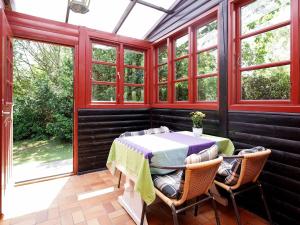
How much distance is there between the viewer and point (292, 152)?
1.93 meters

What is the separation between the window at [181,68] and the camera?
3.40 m

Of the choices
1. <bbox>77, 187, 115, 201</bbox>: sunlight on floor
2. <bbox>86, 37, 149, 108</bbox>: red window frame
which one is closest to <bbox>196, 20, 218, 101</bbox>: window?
<bbox>86, 37, 149, 108</bbox>: red window frame

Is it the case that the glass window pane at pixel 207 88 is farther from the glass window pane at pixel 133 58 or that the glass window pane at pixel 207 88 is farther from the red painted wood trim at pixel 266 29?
the glass window pane at pixel 133 58

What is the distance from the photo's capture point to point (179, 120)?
11.4 feet

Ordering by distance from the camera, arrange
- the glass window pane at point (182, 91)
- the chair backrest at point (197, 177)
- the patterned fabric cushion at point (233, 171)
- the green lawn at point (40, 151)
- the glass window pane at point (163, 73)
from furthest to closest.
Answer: the green lawn at point (40, 151)
the glass window pane at point (163, 73)
the glass window pane at point (182, 91)
the patterned fabric cushion at point (233, 171)
the chair backrest at point (197, 177)

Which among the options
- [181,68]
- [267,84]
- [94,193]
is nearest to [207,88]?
[181,68]

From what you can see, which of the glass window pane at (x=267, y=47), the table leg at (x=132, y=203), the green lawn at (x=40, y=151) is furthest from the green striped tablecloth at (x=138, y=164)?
the green lawn at (x=40, y=151)

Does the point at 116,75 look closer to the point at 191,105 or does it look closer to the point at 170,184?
the point at 191,105

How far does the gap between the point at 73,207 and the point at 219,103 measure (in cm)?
234

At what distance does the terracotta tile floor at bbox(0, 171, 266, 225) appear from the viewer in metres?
2.15

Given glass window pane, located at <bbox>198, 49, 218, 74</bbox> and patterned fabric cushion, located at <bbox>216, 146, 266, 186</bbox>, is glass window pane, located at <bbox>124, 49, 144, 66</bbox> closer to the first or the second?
glass window pane, located at <bbox>198, 49, 218, 74</bbox>

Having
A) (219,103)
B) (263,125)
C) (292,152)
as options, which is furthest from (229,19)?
(292,152)

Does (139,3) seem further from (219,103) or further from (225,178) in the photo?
(225,178)

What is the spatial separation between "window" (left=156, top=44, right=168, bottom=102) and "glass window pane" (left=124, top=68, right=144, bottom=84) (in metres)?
0.38
